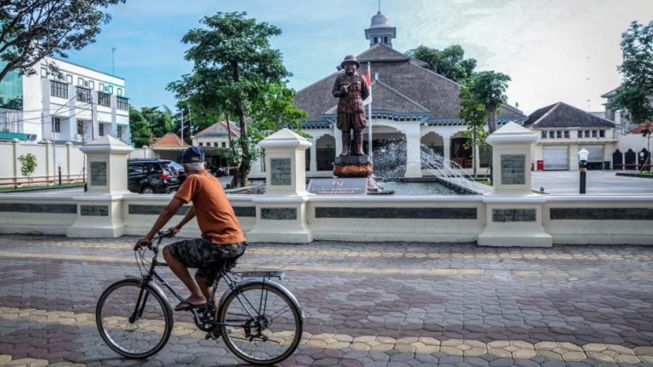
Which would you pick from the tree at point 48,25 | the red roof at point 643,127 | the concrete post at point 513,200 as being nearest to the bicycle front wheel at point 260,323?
the concrete post at point 513,200

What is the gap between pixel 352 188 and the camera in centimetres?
1401

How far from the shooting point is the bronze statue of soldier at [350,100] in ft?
50.2

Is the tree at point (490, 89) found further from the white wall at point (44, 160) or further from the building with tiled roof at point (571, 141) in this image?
the white wall at point (44, 160)

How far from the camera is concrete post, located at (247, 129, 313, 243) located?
32.6 feet

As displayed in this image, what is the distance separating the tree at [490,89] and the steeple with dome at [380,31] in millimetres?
24775

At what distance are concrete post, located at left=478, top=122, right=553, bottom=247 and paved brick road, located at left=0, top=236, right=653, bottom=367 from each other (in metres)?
0.41

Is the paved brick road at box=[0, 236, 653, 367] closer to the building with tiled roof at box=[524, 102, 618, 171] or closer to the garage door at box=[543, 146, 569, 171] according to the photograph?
the building with tiled roof at box=[524, 102, 618, 171]

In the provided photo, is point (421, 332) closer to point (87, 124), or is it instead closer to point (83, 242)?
point (83, 242)

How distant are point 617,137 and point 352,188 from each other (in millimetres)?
49448

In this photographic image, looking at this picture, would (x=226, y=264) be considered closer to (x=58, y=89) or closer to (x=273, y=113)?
(x=273, y=113)

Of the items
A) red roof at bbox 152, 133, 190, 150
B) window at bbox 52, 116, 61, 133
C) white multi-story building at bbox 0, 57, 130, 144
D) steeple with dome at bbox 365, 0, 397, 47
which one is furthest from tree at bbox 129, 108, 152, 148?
steeple with dome at bbox 365, 0, 397, 47

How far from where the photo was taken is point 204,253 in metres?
4.20

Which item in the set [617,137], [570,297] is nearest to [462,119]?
[617,137]

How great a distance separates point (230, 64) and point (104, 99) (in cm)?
4071
